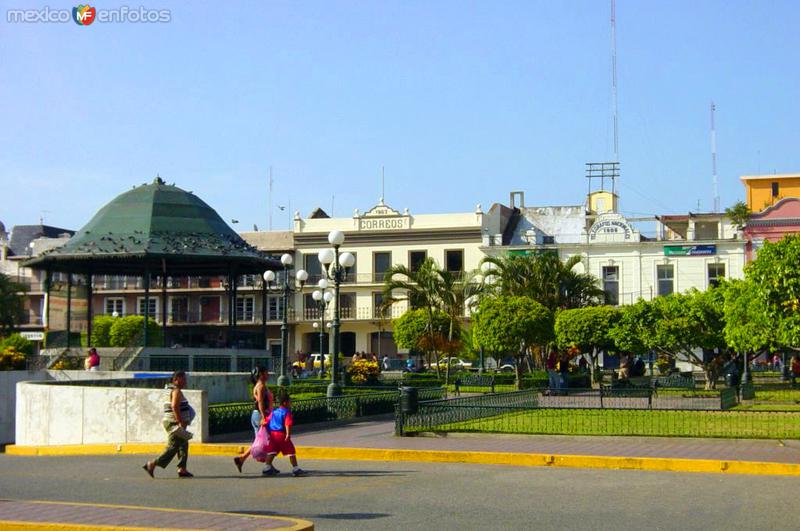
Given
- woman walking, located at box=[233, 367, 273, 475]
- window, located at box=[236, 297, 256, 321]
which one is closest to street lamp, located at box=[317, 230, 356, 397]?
woman walking, located at box=[233, 367, 273, 475]

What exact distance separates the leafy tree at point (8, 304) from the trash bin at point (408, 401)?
5158 centimetres

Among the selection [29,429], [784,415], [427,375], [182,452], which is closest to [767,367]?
[427,375]

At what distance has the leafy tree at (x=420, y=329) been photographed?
42.8 meters

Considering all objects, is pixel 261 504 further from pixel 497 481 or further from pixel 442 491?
pixel 497 481

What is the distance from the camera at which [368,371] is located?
106 feet

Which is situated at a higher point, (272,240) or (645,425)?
(272,240)

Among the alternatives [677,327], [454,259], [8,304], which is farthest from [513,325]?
[8,304]

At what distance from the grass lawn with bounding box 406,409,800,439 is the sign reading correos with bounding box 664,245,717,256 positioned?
3566 centimetres

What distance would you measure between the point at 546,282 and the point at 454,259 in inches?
597

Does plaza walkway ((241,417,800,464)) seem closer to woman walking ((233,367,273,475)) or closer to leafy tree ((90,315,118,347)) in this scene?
woman walking ((233,367,273,475))

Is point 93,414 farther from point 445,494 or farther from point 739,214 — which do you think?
point 739,214

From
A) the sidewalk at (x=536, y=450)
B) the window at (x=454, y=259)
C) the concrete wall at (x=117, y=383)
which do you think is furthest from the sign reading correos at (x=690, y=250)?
the sidewalk at (x=536, y=450)

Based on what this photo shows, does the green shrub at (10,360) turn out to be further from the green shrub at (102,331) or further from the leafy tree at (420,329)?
the green shrub at (102,331)

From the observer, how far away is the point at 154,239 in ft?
113
